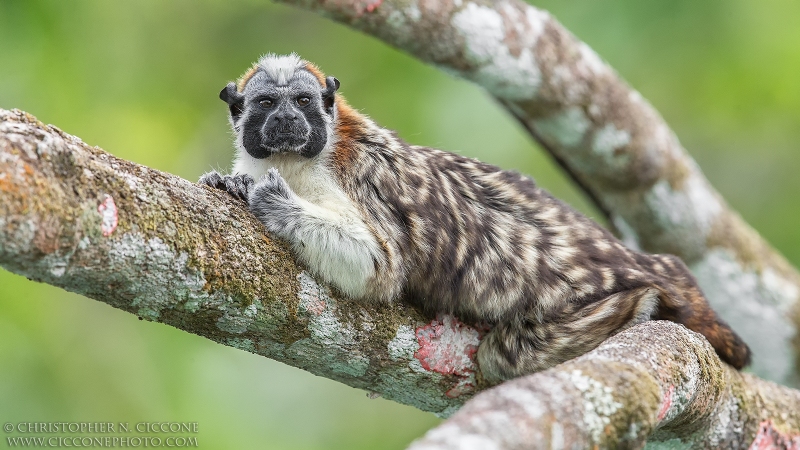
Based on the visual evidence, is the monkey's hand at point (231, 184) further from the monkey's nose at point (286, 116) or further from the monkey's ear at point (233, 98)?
the monkey's ear at point (233, 98)

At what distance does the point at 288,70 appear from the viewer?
14.6 ft

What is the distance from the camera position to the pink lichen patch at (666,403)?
120 inches

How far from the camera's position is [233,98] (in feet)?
14.7

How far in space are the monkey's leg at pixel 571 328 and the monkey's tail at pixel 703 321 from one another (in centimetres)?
8

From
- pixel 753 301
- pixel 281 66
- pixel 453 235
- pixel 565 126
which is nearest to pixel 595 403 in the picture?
pixel 453 235

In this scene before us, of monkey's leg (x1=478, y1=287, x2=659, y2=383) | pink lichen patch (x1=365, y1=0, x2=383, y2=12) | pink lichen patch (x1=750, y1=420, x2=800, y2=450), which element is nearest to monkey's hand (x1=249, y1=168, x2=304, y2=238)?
monkey's leg (x1=478, y1=287, x2=659, y2=383)

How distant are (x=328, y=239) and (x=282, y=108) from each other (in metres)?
0.94

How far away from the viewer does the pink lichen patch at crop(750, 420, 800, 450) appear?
410 cm

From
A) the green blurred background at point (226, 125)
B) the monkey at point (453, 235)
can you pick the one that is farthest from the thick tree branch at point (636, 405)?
the green blurred background at point (226, 125)

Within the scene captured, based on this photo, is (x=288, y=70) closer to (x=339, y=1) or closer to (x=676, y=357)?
(x=339, y=1)

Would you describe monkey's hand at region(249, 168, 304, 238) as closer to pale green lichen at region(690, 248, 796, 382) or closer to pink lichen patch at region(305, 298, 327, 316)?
pink lichen patch at region(305, 298, 327, 316)

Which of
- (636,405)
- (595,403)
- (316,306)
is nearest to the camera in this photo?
(595,403)

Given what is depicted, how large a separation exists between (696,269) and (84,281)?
5.19m

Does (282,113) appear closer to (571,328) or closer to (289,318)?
(289,318)
